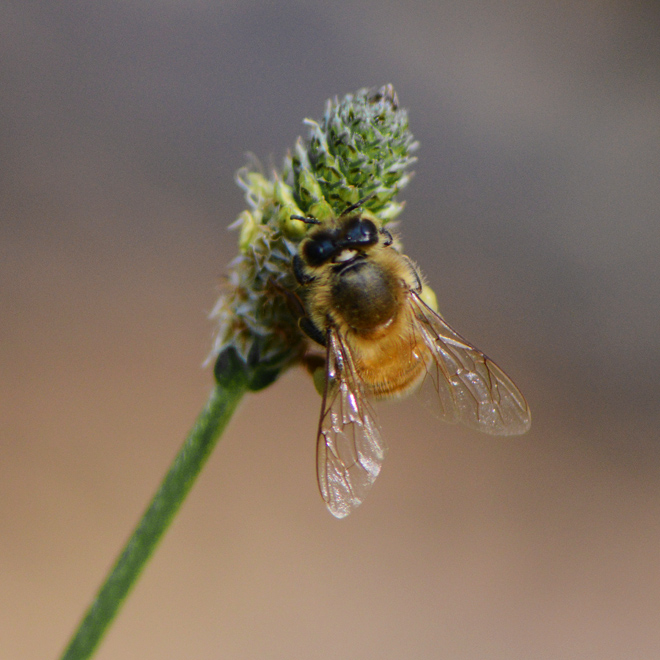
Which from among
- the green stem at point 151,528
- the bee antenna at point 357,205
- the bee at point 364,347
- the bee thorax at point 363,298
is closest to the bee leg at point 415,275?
the bee at point 364,347

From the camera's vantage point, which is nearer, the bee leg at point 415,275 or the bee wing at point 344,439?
the bee wing at point 344,439

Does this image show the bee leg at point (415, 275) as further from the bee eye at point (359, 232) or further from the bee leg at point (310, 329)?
the bee leg at point (310, 329)

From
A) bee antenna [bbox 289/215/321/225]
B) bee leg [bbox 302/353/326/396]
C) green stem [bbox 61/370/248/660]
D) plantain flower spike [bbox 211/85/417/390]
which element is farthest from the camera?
bee leg [bbox 302/353/326/396]

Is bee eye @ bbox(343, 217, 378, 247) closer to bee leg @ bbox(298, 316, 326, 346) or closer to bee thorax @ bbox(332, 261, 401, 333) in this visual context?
bee thorax @ bbox(332, 261, 401, 333)

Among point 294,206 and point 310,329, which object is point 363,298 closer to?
point 310,329

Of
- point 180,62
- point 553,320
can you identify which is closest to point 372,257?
point 553,320

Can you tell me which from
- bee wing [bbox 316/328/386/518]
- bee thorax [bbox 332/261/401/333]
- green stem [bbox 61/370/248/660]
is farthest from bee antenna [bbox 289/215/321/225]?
green stem [bbox 61/370/248/660]
